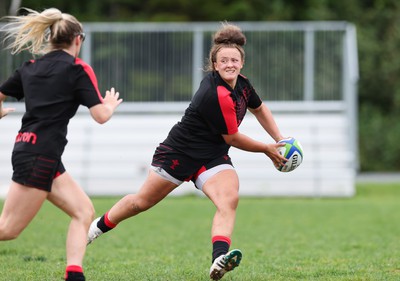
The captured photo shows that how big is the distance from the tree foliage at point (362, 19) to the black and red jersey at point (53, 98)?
2454 cm

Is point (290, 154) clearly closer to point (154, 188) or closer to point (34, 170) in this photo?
point (154, 188)

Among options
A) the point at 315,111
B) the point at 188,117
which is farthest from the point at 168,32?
the point at 188,117

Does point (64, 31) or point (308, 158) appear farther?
point (308, 158)

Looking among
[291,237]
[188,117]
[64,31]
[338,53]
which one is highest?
A: [338,53]

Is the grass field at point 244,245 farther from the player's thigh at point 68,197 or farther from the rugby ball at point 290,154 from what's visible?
the player's thigh at point 68,197

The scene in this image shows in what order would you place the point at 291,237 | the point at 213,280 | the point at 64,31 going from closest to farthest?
1. the point at 64,31
2. the point at 213,280
3. the point at 291,237

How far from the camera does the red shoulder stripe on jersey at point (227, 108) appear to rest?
21.3ft

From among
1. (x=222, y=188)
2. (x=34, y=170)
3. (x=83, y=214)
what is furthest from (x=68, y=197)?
(x=222, y=188)

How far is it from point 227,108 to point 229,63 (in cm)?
35

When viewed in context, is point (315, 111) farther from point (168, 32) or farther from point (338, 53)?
point (168, 32)

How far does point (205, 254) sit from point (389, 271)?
227cm

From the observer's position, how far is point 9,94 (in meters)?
5.98

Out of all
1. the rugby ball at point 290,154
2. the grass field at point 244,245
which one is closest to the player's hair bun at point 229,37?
the rugby ball at point 290,154

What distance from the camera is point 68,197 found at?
5746 millimetres
